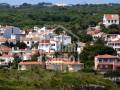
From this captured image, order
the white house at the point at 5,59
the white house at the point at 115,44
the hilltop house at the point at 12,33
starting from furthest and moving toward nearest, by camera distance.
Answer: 1. the hilltop house at the point at 12,33
2. the white house at the point at 115,44
3. the white house at the point at 5,59

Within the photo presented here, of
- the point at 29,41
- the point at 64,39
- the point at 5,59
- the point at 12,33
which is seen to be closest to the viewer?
the point at 5,59

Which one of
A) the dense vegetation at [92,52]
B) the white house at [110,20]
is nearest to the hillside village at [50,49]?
the white house at [110,20]

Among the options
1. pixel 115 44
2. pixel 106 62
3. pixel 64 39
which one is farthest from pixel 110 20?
pixel 106 62

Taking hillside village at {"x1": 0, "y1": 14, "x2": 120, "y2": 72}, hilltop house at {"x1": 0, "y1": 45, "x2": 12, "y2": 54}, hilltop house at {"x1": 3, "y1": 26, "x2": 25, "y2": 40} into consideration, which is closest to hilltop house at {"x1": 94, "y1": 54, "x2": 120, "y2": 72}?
hillside village at {"x1": 0, "y1": 14, "x2": 120, "y2": 72}

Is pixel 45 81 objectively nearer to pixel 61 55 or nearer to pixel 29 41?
pixel 61 55

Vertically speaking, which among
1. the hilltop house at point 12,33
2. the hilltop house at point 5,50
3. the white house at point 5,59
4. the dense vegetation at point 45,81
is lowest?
the hilltop house at point 12,33

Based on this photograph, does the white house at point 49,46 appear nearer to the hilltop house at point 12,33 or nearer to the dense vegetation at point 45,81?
the hilltop house at point 12,33

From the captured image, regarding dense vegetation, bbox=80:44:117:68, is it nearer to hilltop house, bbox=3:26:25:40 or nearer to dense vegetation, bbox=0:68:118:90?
dense vegetation, bbox=0:68:118:90

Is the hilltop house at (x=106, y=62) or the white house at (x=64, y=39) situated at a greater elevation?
the hilltop house at (x=106, y=62)

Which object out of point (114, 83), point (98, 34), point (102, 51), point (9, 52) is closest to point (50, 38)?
point (98, 34)
